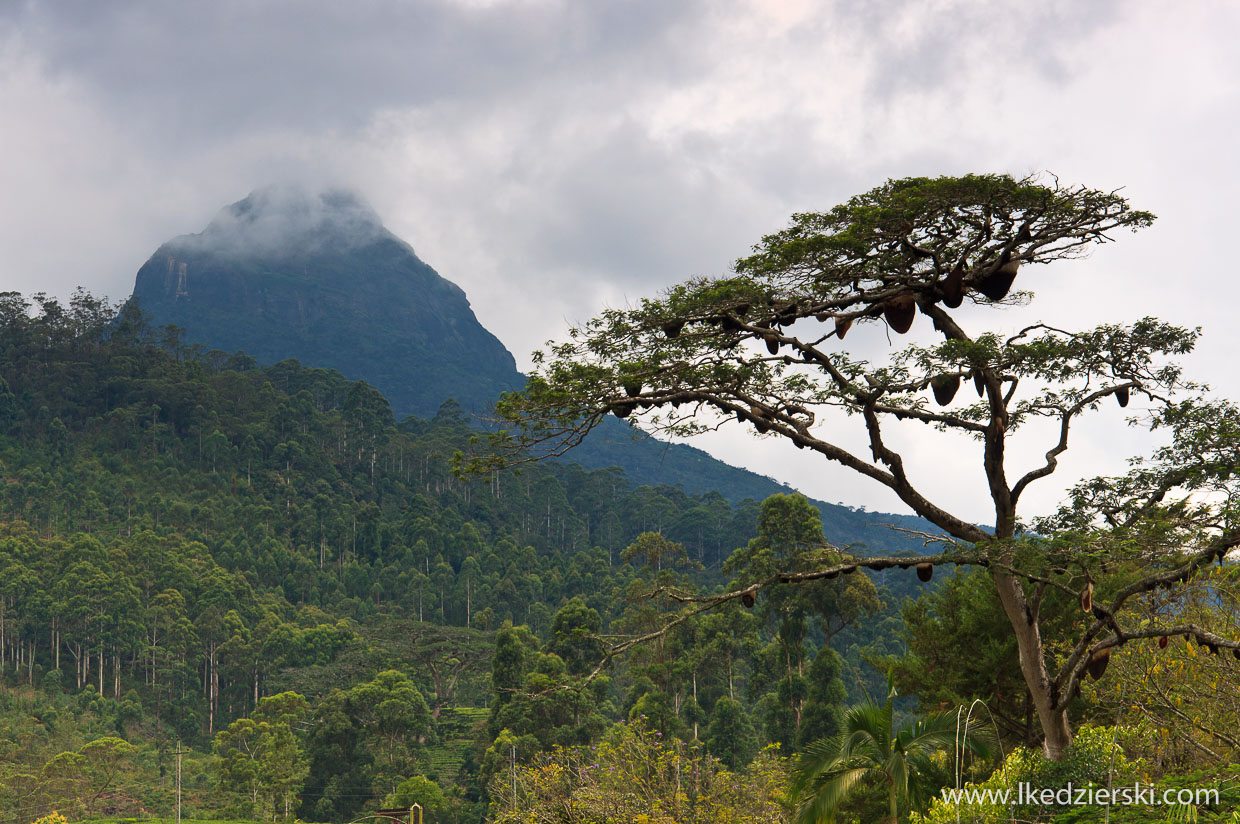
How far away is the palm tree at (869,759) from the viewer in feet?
37.3

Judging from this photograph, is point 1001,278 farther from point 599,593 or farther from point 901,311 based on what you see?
point 599,593

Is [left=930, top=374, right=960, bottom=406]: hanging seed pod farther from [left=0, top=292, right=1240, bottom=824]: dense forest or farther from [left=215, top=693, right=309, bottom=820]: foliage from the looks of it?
[left=215, top=693, right=309, bottom=820]: foliage

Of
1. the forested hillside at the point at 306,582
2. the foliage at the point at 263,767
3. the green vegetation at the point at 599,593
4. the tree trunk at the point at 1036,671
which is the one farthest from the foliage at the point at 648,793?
the foliage at the point at 263,767

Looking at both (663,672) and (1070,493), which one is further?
(663,672)

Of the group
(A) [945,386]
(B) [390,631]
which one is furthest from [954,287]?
(B) [390,631]

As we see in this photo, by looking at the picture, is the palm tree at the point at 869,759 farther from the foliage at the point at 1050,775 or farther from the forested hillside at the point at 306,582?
the forested hillside at the point at 306,582

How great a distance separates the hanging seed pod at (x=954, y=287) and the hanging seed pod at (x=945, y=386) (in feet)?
2.32

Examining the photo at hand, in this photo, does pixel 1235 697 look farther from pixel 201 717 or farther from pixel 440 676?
pixel 201 717

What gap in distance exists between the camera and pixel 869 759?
11.6 m

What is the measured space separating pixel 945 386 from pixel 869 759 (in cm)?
429

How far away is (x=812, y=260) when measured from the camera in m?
10.2

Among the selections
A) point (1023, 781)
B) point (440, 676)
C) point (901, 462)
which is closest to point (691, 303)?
point (901, 462)

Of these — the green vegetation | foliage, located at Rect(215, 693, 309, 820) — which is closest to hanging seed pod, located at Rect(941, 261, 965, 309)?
the green vegetation

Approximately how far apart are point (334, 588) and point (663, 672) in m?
34.6
